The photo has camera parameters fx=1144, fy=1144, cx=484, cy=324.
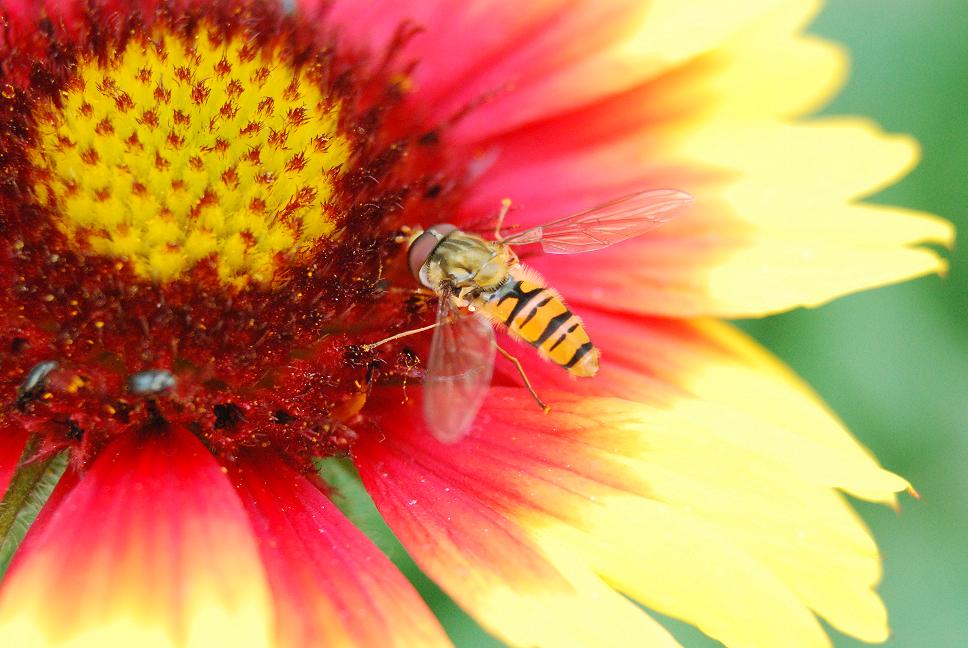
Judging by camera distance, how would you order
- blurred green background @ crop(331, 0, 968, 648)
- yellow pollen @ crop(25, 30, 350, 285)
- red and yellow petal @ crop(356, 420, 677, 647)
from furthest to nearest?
1. blurred green background @ crop(331, 0, 968, 648)
2. yellow pollen @ crop(25, 30, 350, 285)
3. red and yellow petal @ crop(356, 420, 677, 647)

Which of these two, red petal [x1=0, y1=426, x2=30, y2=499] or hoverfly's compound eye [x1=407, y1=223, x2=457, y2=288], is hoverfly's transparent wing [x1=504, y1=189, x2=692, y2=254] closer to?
hoverfly's compound eye [x1=407, y1=223, x2=457, y2=288]

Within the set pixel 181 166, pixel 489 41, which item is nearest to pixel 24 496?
pixel 181 166

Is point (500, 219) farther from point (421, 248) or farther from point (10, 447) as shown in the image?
point (10, 447)

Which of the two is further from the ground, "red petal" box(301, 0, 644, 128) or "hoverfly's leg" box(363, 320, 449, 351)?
"red petal" box(301, 0, 644, 128)

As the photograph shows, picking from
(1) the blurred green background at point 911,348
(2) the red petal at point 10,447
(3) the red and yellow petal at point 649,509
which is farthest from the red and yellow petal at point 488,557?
(1) the blurred green background at point 911,348

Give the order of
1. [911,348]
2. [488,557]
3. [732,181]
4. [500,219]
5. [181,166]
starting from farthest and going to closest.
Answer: [911,348], [732,181], [500,219], [181,166], [488,557]

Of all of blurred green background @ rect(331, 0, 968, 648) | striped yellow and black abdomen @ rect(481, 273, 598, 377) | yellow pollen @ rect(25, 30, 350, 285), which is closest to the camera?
yellow pollen @ rect(25, 30, 350, 285)

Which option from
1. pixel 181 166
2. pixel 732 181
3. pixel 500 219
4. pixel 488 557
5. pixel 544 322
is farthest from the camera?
pixel 732 181

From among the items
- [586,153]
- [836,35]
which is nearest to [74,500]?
[586,153]

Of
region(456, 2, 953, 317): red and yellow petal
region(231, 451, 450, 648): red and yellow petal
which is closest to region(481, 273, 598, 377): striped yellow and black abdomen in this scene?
region(456, 2, 953, 317): red and yellow petal
